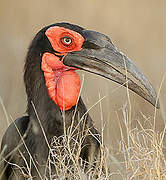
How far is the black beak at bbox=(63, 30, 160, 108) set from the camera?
3.59m

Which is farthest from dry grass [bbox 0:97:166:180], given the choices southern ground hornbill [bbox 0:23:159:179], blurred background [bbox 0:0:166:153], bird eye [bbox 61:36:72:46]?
blurred background [bbox 0:0:166:153]

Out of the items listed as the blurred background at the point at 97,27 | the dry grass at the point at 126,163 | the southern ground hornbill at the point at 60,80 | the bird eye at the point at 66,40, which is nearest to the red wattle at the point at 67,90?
the southern ground hornbill at the point at 60,80

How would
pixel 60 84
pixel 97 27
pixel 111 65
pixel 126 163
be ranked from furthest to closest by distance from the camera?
pixel 97 27 < pixel 60 84 < pixel 111 65 < pixel 126 163

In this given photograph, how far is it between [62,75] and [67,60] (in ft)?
0.30

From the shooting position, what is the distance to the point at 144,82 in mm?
3596

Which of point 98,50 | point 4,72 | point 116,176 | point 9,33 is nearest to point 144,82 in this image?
point 98,50

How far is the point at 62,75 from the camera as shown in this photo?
373 cm

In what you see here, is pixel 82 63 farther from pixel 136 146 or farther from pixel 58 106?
pixel 136 146

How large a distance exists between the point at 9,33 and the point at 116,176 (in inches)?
150

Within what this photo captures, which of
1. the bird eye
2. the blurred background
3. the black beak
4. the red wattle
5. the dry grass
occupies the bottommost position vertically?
the blurred background

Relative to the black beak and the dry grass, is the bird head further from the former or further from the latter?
the dry grass

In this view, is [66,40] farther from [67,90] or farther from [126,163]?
[126,163]

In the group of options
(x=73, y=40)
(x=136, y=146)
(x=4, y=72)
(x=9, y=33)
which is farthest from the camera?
(x=9, y=33)

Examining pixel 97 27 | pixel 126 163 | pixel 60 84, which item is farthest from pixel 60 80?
pixel 97 27
